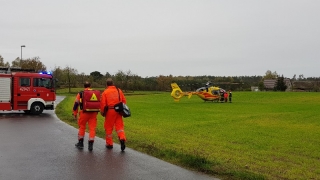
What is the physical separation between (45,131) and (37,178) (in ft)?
26.0

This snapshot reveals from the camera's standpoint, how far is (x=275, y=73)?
14175cm

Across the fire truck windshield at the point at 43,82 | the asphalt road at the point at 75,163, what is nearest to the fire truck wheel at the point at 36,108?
the fire truck windshield at the point at 43,82

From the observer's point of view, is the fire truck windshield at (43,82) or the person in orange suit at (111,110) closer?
the person in orange suit at (111,110)

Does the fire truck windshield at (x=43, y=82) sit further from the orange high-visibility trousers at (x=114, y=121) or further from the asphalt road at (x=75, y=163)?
the orange high-visibility trousers at (x=114, y=121)

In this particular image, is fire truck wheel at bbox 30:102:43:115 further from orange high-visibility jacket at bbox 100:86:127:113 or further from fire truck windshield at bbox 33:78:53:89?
orange high-visibility jacket at bbox 100:86:127:113

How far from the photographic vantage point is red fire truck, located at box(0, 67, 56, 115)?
23.1m

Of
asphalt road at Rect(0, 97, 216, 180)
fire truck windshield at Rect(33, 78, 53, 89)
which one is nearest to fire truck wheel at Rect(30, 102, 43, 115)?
fire truck windshield at Rect(33, 78, 53, 89)

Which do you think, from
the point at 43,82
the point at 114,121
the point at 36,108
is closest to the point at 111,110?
the point at 114,121

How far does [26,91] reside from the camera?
930 inches

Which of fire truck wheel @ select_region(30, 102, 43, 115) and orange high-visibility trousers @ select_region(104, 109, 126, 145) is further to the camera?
fire truck wheel @ select_region(30, 102, 43, 115)

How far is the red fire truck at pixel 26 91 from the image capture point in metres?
23.1

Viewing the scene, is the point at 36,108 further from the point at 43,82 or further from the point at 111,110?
the point at 111,110

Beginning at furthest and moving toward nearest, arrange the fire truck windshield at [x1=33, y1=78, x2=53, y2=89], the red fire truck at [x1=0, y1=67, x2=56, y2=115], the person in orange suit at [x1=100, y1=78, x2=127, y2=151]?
the fire truck windshield at [x1=33, y1=78, x2=53, y2=89]
the red fire truck at [x1=0, y1=67, x2=56, y2=115]
the person in orange suit at [x1=100, y1=78, x2=127, y2=151]

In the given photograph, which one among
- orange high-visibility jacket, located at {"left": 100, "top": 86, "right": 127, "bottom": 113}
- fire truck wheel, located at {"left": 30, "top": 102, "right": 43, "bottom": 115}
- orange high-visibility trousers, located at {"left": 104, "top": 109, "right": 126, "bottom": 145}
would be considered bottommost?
fire truck wheel, located at {"left": 30, "top": 102, "right": 43, "bottom": 115}
